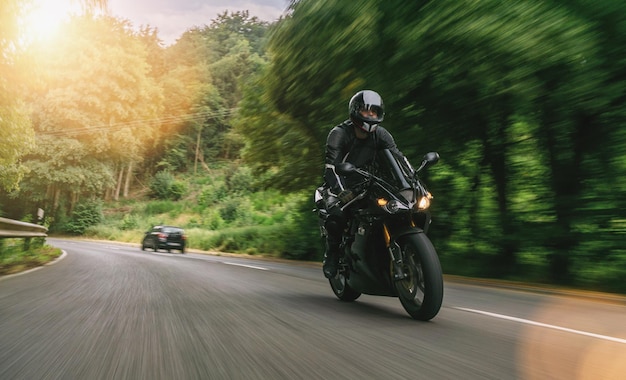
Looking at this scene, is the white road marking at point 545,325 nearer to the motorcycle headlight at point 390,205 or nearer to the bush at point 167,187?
the motorcycle headlight at point 390,205

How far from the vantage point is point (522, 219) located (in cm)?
1105

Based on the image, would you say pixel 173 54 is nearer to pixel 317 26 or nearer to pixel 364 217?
pixel 317 26

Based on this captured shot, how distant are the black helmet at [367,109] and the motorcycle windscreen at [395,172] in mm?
291

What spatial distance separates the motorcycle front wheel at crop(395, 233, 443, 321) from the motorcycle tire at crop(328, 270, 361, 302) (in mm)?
1220

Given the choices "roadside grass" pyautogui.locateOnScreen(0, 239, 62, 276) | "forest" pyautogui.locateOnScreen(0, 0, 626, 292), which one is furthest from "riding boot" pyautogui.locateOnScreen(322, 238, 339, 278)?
"roadside grass" pyautogui.locateOnScreen(0, 239, 62, 276)

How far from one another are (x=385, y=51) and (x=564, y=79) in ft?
11.7

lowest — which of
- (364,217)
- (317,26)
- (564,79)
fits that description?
(364,217)

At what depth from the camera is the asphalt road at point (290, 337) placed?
126 inches

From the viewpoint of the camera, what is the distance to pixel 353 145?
5.83 m

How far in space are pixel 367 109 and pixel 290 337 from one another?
2.38m

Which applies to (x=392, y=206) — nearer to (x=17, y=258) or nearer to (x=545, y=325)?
(x=545, y=325)

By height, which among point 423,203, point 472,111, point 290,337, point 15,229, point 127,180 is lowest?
point 290,337

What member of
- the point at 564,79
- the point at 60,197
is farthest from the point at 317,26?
the point at 60,197

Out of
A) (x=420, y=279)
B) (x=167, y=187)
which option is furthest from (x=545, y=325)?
(x=167, y=187)
